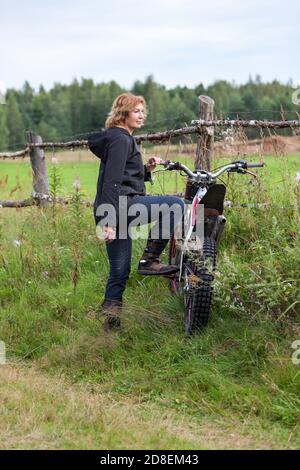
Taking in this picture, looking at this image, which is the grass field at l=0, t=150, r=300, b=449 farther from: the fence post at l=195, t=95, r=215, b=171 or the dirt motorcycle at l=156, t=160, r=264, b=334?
the fence post at l=195, t=95, r=215, b=171

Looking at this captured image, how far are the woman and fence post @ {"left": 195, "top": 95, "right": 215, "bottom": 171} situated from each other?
3.80 ft

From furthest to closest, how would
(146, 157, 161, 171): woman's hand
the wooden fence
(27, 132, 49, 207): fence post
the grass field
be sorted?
1. (27, 132, 49, 207): fence post
2. the wooden fence
3. (146, 157, 161, 171): woman's hand
4. the grass field

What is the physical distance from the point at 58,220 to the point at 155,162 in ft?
9.28

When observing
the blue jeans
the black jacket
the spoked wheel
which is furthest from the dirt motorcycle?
the black jacket

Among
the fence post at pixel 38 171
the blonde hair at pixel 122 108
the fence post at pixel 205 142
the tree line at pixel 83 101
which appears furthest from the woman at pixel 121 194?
the tree line at pixel 83 101

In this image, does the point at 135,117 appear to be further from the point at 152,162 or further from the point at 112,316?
the point at 112,316

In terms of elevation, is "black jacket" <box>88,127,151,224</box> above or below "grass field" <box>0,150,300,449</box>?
above

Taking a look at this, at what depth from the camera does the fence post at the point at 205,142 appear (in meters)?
7.19

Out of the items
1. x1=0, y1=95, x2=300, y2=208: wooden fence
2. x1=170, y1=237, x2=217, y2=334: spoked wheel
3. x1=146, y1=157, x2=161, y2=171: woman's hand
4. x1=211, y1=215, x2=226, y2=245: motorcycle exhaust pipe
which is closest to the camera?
x1=170, y1=237, x2=217, y2=334: spoked wheel

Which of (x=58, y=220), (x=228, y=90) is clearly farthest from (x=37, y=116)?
(x=58, y=220)

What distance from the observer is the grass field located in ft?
14.6

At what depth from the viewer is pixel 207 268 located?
17.7 feet

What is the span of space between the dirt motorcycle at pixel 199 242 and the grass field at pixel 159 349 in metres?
0.13
